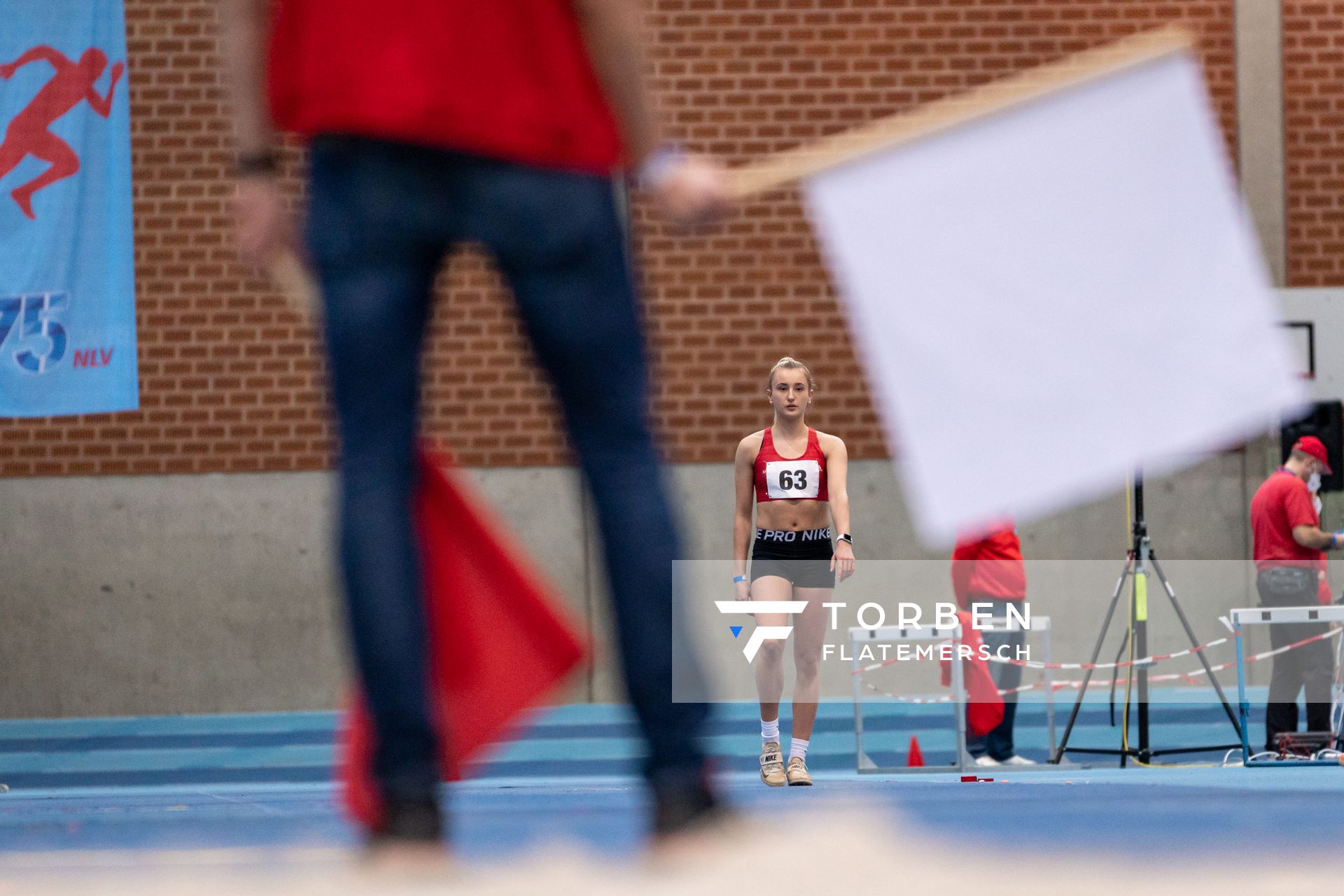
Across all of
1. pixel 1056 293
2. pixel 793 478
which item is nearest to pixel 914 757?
pixel 793 478

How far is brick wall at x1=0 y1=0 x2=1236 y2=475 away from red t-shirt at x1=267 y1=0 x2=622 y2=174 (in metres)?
9.17

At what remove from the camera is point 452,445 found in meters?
10.8

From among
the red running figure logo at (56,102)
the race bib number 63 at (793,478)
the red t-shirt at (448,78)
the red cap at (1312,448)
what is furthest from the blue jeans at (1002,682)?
the red t-shirt at (448,78)

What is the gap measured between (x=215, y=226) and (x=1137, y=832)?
33.0 feet

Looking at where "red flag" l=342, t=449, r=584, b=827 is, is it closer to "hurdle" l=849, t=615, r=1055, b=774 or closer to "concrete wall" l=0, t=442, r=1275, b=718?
"hurdle" l=849, t=615, r=1055, b=774

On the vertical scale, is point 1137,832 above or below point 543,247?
below

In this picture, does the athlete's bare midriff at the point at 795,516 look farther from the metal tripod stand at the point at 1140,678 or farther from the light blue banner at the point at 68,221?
the light blue banner at the point at 68,221

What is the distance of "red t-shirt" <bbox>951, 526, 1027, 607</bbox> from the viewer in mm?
7359

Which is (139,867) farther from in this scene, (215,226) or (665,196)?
(215,226)

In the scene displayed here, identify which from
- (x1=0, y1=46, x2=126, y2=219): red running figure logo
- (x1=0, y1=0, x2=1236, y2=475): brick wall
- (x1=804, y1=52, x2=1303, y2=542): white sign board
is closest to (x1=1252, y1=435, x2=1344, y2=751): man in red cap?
(x1=0, y1=0, x2=1236, y2=475): brick wall

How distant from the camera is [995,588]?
24.2 feet

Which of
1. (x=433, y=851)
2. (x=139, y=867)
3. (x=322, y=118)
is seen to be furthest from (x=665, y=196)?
(x=139, y=867)

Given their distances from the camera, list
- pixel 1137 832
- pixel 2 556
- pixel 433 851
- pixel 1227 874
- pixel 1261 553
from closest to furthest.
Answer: pixel 433 851 → pixel 1227 874 → pixel 1137 832 → pixel 1261 553 → pixel 2 556

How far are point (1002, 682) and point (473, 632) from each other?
20.3ft
